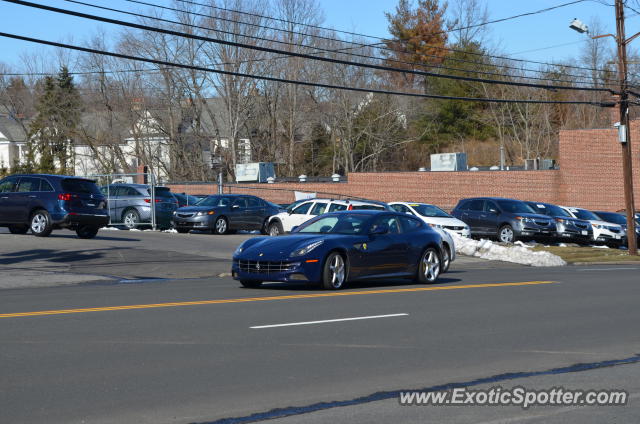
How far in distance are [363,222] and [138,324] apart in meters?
6.08

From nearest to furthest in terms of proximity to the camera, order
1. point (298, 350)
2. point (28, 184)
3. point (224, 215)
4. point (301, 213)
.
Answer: point (298, 350) → point (28, 184) → point (301, 213) → point (224, 215)

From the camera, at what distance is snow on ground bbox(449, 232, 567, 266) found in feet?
80.7

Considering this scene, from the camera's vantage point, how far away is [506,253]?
25500mm

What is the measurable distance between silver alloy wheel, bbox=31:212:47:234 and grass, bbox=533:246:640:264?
51.2 feet

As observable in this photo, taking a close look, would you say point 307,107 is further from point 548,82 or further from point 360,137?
point 548,82

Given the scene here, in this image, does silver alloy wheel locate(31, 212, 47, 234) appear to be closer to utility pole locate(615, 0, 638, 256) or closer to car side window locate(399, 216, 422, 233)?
car side window locate(399, 216, 422, 233)

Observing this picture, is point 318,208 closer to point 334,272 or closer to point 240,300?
point 334,272

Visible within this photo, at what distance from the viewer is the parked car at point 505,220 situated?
105ft

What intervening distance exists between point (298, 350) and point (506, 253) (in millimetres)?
17702

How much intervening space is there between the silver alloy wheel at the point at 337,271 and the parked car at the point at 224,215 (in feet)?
50.6

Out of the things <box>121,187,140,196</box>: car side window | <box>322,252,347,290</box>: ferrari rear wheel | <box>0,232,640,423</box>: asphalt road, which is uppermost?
<box>121,187,140,196</box>: car side window

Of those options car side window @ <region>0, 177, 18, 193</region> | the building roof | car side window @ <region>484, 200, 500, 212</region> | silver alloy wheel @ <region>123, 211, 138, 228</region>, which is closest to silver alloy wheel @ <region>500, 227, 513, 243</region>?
car side window @ <region>484, 200, 500, 212</region>

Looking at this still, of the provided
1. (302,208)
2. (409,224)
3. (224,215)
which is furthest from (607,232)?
(409,224)

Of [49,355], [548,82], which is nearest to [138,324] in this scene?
[49,355]
